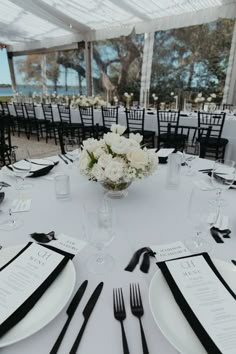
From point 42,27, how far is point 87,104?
4.78m

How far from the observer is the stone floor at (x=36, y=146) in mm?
5053

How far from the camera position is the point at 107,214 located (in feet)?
2.59

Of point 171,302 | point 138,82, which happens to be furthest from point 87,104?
point 171,302

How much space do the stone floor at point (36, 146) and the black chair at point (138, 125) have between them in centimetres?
171

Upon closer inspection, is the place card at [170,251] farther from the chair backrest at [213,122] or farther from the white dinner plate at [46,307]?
the chair backrest at [213,122]

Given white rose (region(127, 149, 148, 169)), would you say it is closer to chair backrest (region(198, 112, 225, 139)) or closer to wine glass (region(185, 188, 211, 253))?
wine glass (region(185, 188, 211, 253))

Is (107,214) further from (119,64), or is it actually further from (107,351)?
(119,64)

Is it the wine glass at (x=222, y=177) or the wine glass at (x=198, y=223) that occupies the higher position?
the wine glass at (x=222, y=177)

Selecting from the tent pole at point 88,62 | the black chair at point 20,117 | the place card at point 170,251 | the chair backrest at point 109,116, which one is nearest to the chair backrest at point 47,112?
the black chair at point 20,117

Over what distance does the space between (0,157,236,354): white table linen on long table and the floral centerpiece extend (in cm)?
15

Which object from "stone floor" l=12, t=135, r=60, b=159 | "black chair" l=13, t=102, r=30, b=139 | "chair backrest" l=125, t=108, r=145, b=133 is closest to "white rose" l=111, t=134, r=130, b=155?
"chair backrest" l=125, t=108, r=145, b=133

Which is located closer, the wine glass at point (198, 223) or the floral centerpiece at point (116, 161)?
the wine glass at point (198, 223)

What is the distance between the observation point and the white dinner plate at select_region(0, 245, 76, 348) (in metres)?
0.52

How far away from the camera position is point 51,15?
682 cm
